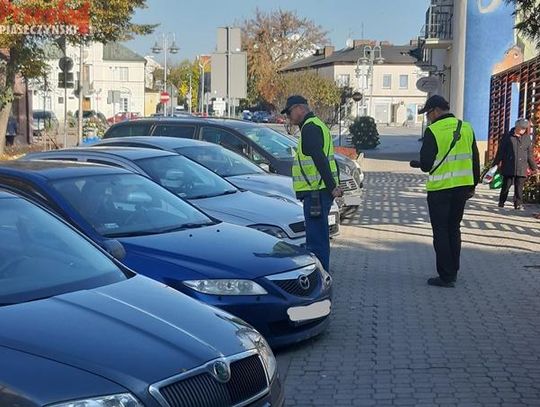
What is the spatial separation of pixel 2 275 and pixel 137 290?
0.69 m

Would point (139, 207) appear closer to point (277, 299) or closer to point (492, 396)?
point (277, 299)

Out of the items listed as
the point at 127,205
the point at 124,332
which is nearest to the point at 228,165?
the point at 127,205

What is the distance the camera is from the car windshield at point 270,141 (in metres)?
12.6

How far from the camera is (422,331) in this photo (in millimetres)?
6922

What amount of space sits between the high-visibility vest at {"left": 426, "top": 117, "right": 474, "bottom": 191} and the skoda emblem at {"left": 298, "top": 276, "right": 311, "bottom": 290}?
262 centimetres

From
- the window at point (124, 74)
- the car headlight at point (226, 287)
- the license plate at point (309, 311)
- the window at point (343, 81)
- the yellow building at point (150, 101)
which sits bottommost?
the license plate at point (309, 311)

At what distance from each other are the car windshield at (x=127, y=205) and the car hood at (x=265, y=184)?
9.72 feet

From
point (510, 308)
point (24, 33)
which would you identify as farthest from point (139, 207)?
point (24, 33)

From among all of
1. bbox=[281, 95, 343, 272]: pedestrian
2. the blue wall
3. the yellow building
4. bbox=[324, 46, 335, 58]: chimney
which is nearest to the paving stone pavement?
bbox=[281, 95, 343, 272]: pedestrian

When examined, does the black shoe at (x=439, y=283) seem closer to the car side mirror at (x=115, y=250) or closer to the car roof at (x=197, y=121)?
the car side mirror at (x=115, y=250)

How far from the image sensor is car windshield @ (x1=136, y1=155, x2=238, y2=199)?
335 inches

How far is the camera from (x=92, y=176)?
262 inches

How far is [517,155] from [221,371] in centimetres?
1217

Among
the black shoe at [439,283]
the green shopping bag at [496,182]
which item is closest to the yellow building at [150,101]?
the green shopping bag at [496,182]
